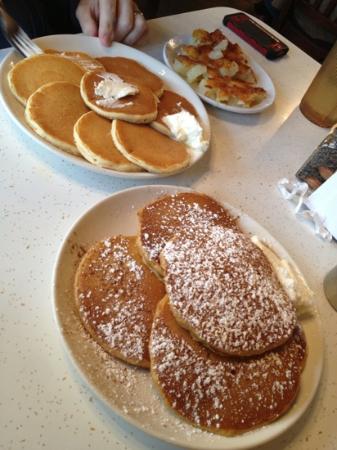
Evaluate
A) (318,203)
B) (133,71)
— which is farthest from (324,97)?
(133,71)

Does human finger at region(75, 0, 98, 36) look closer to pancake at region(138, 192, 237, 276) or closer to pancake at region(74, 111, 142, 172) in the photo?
pancake at region(74, 111, 142, 172)

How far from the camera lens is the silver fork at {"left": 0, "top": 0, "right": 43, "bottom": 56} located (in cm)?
114

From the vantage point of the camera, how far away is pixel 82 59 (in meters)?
1.22

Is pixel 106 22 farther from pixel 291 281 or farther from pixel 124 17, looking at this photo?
pixel 291 281

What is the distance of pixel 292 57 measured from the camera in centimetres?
175

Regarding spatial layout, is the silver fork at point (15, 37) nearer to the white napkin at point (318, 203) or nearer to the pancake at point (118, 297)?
the pancake at point (118, 297)

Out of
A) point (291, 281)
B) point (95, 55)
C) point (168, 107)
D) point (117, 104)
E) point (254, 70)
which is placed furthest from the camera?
point (254, 70)

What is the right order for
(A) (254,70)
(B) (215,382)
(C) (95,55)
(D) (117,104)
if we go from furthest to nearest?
1. (A) (254,70)
2. (C) (95,55)
3. (D) (117,104)
4. (B) (215,382)

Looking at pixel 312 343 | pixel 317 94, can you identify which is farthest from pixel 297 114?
pixel 312 343

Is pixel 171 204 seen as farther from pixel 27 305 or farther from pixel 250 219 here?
pixel 27 305

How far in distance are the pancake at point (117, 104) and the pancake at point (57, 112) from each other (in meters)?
0.04

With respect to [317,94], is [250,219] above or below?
below

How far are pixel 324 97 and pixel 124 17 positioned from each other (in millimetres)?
743

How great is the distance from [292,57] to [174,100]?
80 centimetres
